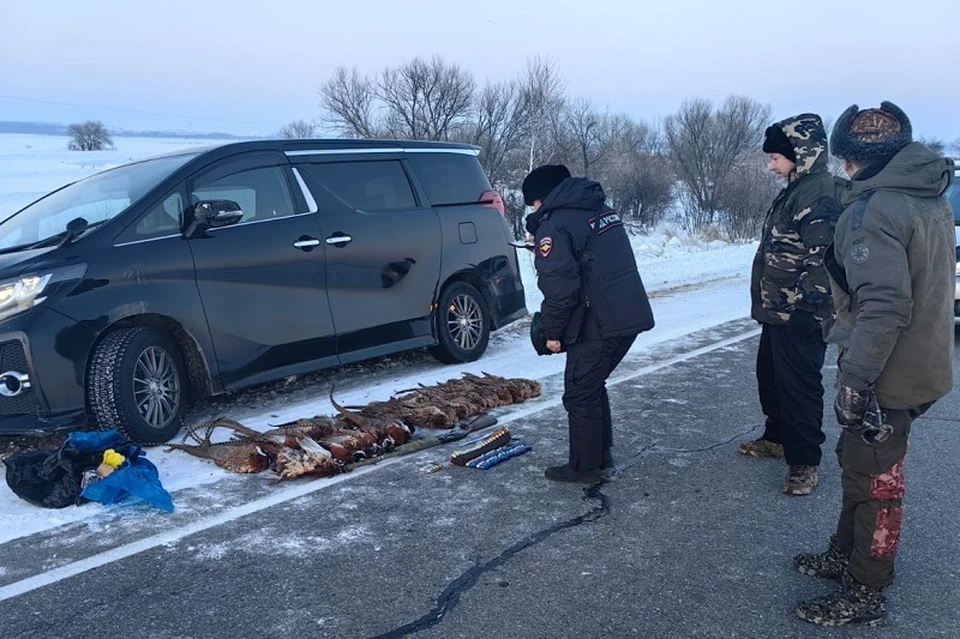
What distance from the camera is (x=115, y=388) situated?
511cm

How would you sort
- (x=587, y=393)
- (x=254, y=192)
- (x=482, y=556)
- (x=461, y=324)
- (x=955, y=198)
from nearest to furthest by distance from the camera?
(x=482, y=556) < (x=587, y=393) < (x=254, y=192) < (x=461, y=324) < (x=955, y=198)

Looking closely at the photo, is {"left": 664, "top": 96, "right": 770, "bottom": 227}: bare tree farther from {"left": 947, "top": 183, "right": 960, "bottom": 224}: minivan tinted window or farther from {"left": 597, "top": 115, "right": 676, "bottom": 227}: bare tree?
{"left": 947, "top": 183, "right": 960, "bottom": 224}: minivan tinted window

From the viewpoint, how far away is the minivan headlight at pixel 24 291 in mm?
4910

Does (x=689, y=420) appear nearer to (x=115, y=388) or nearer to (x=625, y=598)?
(x=625, y=598)

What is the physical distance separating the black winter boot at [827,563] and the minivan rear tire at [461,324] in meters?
4.34

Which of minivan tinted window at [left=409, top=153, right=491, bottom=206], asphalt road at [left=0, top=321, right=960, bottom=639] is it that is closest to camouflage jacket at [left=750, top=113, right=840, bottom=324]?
asphalt road at [left=0, top=321, right=960, bottom=639]

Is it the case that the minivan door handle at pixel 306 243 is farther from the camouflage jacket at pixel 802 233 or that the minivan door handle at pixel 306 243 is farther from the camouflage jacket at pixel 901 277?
the camouflage jacket at pixel 901 277

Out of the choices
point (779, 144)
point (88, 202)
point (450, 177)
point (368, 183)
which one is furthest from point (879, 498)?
point (450, 177)

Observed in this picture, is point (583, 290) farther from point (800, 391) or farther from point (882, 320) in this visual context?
point (882, 320)

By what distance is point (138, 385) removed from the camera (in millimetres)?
5328

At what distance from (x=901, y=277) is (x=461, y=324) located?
5.08 meters

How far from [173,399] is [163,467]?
64 cm

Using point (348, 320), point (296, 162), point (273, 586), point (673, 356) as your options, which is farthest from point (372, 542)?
point (673, 356)

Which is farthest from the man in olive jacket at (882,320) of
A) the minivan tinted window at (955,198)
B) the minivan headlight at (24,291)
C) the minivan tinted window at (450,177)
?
the minivan tinted window at (955,198)
